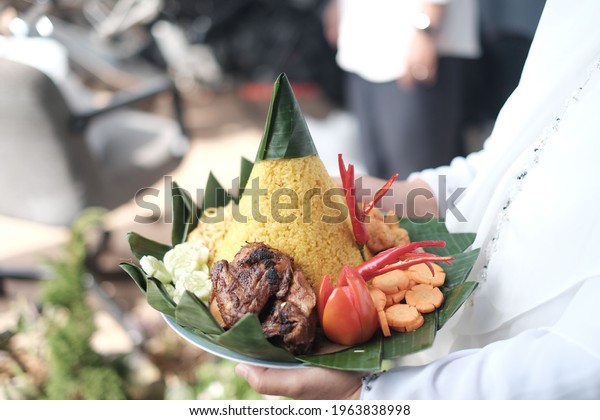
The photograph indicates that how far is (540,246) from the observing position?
3.46 ft

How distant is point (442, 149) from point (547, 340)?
6.06ft

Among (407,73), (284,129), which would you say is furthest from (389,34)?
(284,129)

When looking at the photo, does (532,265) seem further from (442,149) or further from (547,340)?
(442,149)

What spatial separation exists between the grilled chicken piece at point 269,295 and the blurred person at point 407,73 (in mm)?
1660

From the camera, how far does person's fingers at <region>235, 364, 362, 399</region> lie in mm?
1063

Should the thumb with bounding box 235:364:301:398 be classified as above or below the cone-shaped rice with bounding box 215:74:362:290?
below

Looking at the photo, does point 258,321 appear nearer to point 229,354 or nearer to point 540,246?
point 229,354

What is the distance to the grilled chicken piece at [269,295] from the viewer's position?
1.02 meters

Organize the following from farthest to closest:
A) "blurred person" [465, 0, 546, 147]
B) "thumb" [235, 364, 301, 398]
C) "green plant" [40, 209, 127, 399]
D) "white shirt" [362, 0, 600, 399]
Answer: "blurred person" [465, 0, 546, 147], "green plant" [40, 209, 127, 399], "thumb" [235, 364, 301, 398], "white shirt" [362, 0, 600, 399]

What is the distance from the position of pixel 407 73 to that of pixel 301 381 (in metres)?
1.83

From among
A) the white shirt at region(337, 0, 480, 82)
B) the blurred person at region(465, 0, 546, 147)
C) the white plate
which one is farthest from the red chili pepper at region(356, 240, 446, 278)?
the blurred person at region(465, 0, 546, 147)

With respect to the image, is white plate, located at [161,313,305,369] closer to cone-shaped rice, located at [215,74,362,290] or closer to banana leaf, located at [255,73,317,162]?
cone-shaped rice, located at [215,74,362,290]

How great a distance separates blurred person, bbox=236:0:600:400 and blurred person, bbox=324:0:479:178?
1.32m

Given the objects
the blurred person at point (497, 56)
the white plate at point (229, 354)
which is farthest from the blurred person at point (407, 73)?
the white plate at point (229, 354)
